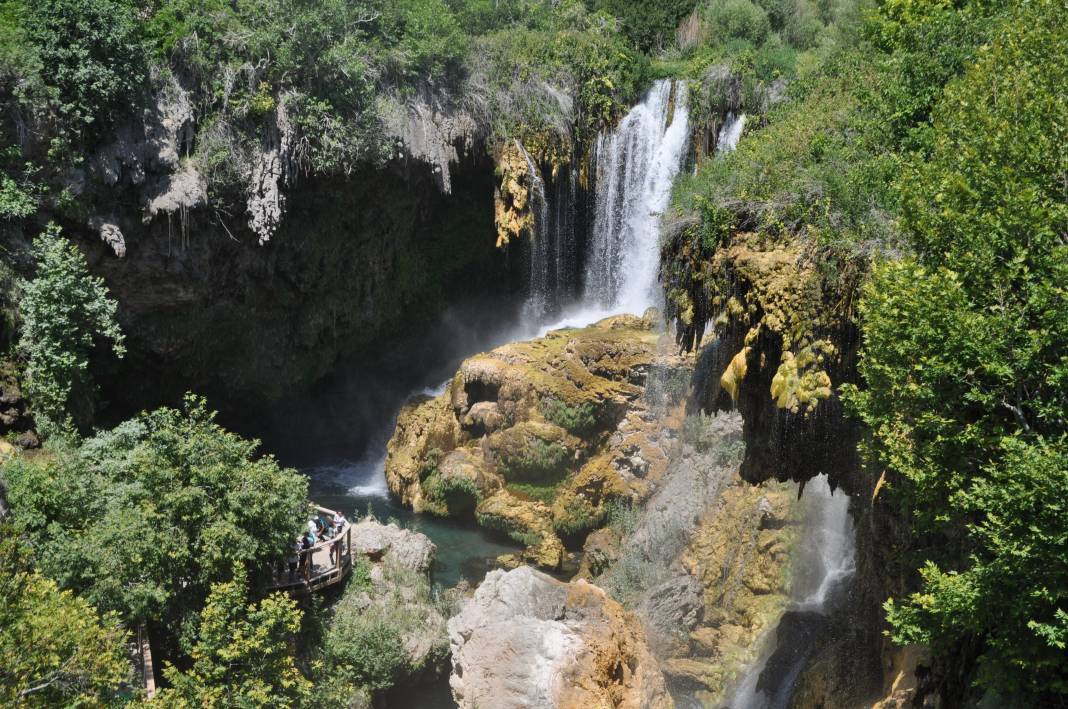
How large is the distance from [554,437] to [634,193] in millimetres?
9304

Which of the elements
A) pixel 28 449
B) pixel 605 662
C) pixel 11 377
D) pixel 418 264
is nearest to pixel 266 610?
pixel 605 662

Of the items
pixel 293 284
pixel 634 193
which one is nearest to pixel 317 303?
pixel 293 284

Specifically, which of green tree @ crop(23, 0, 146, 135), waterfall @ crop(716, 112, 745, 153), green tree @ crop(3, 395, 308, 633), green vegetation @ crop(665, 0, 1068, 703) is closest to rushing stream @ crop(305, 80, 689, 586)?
waterfall @ crop(716, 112, 745, 153)

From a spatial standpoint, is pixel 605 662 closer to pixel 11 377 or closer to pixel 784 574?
pixel 784 574

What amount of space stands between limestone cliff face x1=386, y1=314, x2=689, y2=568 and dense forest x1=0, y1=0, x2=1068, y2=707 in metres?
0.21

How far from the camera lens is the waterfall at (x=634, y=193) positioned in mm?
28891

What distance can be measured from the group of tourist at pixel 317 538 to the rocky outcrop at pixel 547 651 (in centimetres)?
373

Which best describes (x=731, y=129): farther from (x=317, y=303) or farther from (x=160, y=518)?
(x=160, y=518)

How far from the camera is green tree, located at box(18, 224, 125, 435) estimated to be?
20109mm

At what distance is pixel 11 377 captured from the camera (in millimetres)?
20234

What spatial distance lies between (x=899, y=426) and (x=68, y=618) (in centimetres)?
1017

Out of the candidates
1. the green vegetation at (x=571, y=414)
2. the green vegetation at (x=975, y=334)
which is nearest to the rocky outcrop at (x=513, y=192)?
the green vegetation at (x=571, y=414)

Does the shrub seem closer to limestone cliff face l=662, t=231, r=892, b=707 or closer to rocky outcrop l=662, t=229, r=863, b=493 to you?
rocky outcrop l=662, t=229, r=863, b=493

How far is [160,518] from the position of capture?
1544cm
